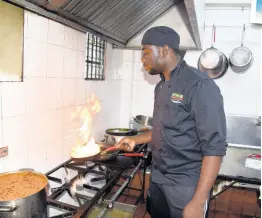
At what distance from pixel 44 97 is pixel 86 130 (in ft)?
2.37

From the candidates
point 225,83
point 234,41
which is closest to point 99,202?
point 225,83

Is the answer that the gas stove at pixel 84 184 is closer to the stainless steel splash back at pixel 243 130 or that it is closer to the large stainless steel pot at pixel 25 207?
the large stainless steel pot at pixel 25 207

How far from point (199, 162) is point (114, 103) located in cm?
185

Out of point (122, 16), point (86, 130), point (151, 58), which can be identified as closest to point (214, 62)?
point (122, 16)

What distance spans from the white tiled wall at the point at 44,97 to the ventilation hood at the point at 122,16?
0.35ft

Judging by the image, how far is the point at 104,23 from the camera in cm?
203

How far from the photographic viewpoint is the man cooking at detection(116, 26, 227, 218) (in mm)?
1208

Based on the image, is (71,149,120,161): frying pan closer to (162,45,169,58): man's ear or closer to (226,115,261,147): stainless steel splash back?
(162,45,169,58): man's ear

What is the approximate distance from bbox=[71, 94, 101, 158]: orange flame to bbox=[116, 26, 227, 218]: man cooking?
0.50 meters

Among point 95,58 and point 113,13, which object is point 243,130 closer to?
point 95,58

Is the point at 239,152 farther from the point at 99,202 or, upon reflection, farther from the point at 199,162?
the point at 99,202

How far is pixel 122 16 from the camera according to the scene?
211 cm

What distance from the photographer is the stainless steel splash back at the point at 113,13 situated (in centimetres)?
154

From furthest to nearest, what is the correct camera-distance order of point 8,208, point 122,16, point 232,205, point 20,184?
point 232,205 → point 122,16 → point 20,184 → point 8,208
